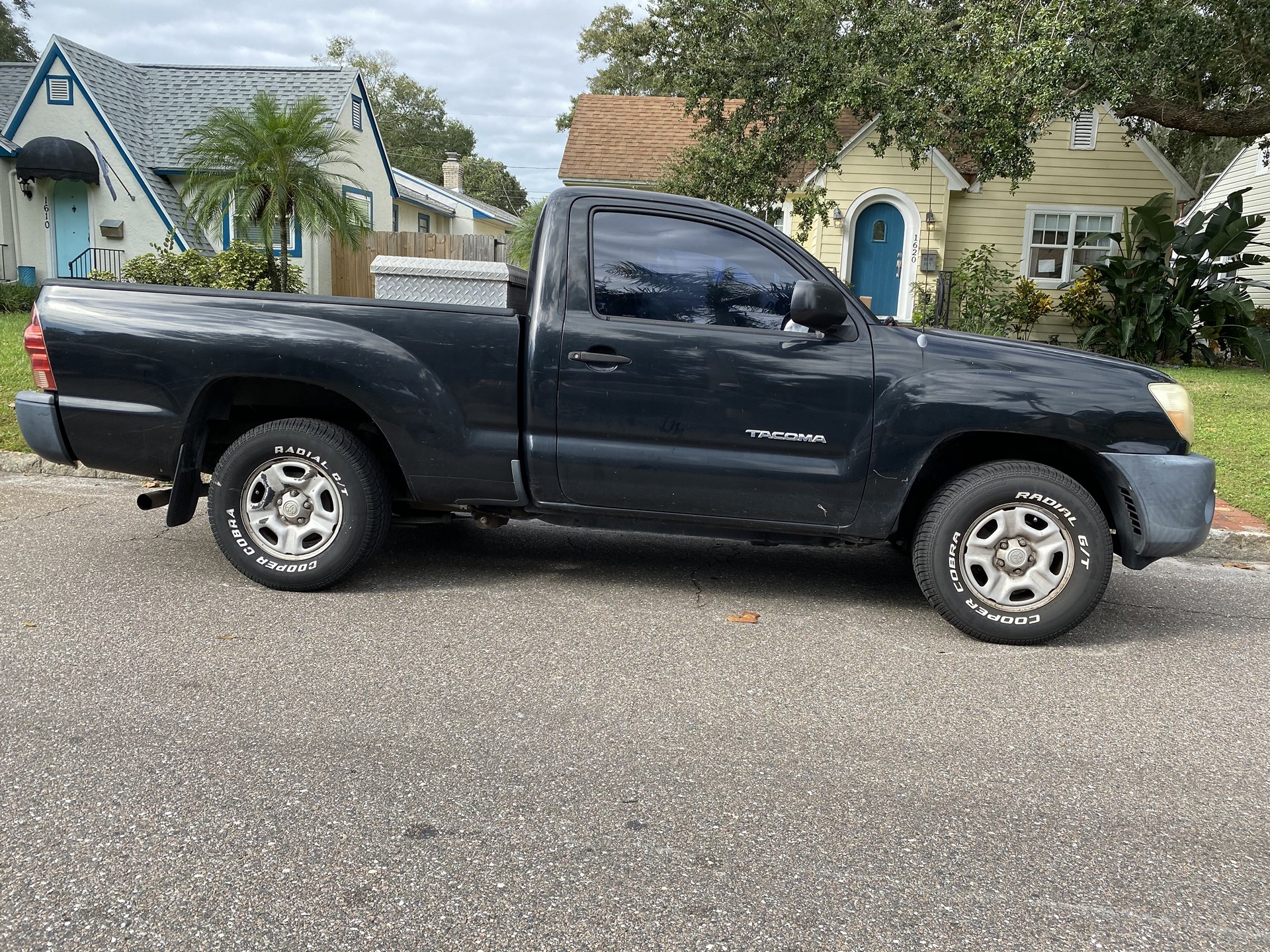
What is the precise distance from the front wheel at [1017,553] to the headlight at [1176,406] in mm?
521

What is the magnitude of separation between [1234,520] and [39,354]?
23.8 feet

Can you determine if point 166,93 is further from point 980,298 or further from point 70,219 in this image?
point 980,298

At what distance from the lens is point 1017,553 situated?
4.80 metres

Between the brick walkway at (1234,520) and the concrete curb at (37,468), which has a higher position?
the brick walkway at (1234,520)

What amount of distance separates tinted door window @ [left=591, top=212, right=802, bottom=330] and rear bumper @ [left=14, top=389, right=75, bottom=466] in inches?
105

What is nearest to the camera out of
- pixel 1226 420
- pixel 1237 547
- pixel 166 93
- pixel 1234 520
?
pixel 1237 547

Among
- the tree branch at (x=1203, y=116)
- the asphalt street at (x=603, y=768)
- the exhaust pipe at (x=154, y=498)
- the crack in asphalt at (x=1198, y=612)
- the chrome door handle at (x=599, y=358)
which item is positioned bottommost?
the asphalt street at (x=603, y=768)

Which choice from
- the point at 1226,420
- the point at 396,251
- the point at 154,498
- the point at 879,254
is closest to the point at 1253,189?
the point at 879,254

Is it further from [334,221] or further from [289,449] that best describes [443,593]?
[334,221]

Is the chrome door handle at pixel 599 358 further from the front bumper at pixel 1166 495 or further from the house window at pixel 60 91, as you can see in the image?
the house window at pixel 60 91

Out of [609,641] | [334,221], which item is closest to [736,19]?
[334,221]

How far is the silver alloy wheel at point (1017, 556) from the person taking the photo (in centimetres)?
479

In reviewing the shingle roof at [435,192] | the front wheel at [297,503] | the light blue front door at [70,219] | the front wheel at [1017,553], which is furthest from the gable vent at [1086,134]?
the shingle roof at [435,192]

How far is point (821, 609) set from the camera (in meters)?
5.32
